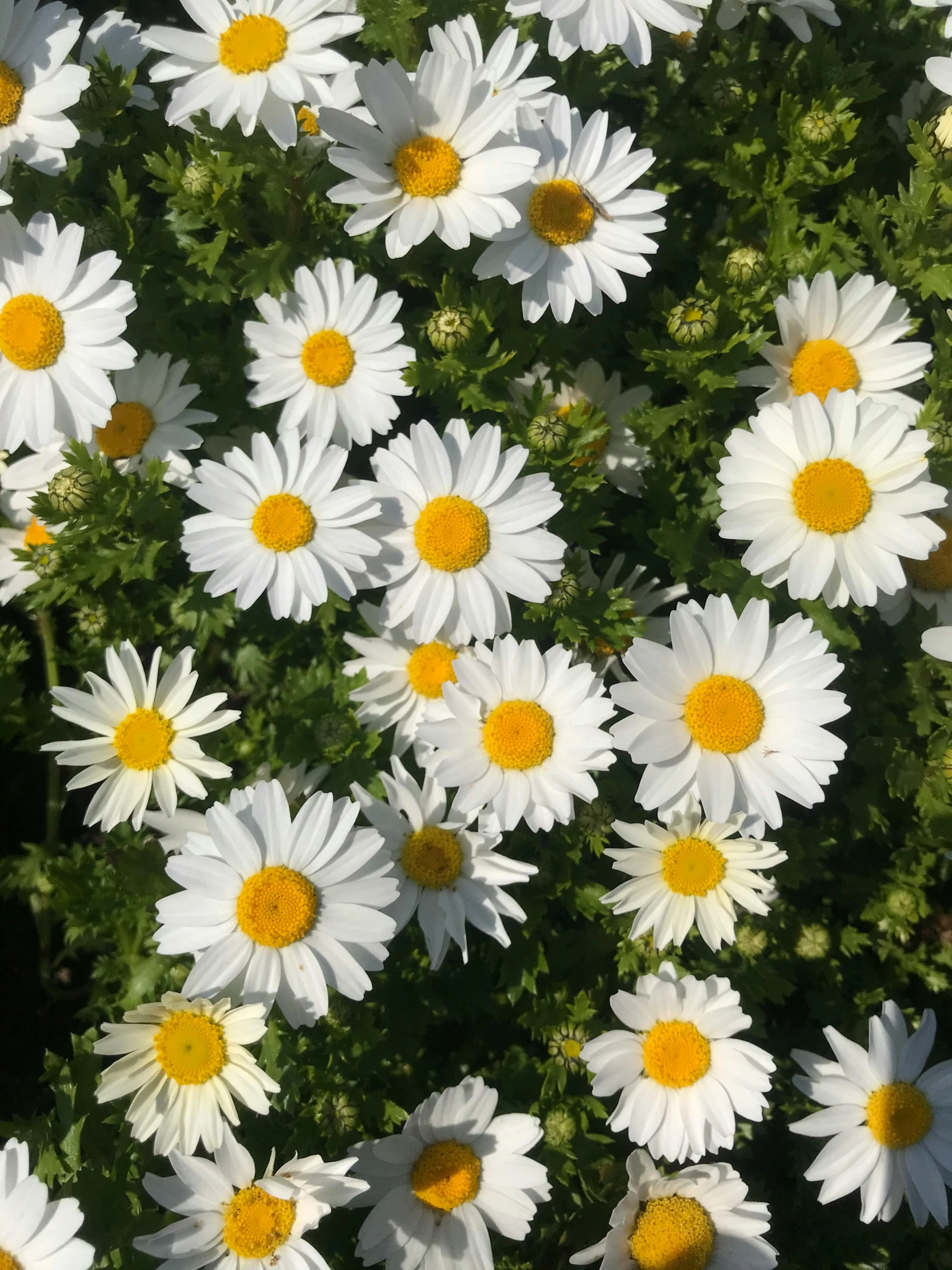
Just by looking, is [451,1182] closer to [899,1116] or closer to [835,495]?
[899,1116]

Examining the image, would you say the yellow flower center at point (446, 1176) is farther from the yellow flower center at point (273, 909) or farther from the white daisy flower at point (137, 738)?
the white daisy flower at point (137, 738)

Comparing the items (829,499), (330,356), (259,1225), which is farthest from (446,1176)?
(330,356)

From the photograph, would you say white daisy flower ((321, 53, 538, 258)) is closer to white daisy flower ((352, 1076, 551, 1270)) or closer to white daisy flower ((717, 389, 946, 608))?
white daisy flower ((717, 389, 946, 608))

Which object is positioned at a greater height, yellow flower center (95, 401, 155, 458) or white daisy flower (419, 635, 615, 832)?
yellow flower center (95, 401, 155, 458)

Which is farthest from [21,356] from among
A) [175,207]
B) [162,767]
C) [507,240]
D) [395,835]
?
[395,835]

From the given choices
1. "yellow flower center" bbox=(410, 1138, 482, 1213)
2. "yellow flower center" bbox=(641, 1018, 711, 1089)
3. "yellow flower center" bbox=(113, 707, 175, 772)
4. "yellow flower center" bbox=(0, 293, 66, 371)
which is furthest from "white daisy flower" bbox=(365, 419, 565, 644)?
"yellow flower center" bbox=(410, 1138, 482, 1213)

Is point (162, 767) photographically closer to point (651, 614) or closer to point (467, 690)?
point (467, 690)

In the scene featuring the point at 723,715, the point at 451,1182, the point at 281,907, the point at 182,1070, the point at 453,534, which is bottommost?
the point at 451,1182

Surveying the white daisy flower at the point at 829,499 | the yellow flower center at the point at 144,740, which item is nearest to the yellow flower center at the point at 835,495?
the white daisy flower at the point at 829,499
